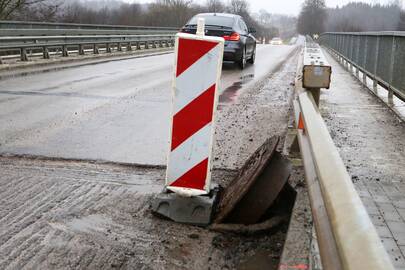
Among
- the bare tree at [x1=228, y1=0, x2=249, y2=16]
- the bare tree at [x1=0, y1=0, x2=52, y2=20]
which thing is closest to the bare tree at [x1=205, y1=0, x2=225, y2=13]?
the bare tree at [x1=228, y1=0, x2=249, y2=16]

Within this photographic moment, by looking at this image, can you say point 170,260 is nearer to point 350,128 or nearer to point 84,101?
point 350,128

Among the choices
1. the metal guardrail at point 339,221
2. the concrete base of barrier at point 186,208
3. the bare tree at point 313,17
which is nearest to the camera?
the metal guardrail at point 339,221

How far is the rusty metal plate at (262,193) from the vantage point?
3641 mm

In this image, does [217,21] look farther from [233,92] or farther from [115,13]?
[115,13]

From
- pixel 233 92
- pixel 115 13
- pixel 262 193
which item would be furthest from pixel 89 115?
pixel 115 13

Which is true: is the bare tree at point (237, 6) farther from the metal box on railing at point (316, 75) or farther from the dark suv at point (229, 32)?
the metal box on railing at point (316, 75)

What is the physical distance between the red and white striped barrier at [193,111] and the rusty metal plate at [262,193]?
0.35m

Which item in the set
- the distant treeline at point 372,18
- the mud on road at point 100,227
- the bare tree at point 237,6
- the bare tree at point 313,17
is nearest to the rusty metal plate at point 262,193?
the mud on road at point 100,227

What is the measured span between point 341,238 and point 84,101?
812 centimetres

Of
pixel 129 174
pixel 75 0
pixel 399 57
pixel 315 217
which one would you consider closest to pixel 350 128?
pixel 399 57

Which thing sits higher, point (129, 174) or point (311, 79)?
point (311, 79)

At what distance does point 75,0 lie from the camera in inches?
1635

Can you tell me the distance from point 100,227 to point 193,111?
1.07 meters

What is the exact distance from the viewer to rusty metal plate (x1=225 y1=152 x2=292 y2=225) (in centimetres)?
364
